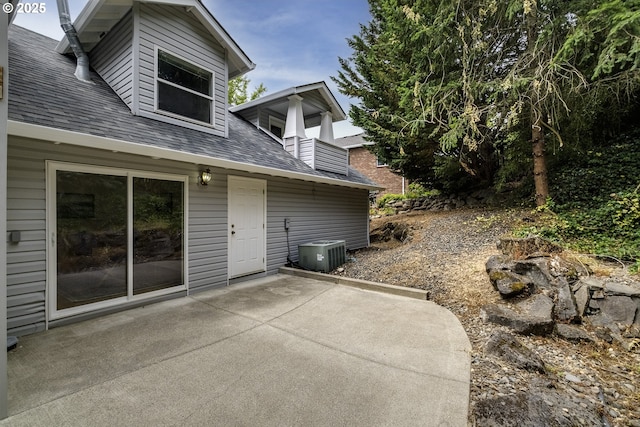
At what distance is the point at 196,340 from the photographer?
3162mm

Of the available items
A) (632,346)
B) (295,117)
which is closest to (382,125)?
(295,117)

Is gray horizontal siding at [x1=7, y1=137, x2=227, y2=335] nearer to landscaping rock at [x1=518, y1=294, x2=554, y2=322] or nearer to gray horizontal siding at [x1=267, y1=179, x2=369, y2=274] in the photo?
gray horizontal siding at [x1=267, y1=179, x2=369, y2=274]

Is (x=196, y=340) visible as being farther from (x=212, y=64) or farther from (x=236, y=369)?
(x=212, y=64)

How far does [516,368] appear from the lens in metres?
2.54

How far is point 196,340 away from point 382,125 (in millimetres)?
8457

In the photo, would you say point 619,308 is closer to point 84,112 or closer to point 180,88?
point 84,112

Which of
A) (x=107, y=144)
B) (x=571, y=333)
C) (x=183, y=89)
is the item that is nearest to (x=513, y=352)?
(x=571, y=333)

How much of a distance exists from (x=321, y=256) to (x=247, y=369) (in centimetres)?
393

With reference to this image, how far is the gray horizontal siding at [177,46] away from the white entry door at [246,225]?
137 centimetres

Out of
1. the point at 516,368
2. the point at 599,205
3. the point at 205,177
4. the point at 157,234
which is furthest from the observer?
the point at 599,205

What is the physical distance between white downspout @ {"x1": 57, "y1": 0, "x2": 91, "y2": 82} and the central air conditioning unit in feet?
17.9

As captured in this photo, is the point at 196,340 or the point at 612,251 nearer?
the point at 196,340

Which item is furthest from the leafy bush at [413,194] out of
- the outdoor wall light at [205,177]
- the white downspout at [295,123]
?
the outdoor wall light at [205,177]

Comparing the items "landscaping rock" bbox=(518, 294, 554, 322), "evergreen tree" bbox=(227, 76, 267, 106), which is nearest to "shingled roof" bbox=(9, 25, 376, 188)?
"landscaping rock" bbox=(518, 294, 554, 322)
